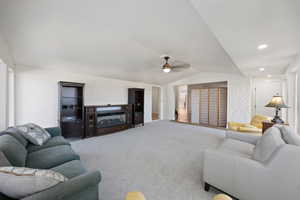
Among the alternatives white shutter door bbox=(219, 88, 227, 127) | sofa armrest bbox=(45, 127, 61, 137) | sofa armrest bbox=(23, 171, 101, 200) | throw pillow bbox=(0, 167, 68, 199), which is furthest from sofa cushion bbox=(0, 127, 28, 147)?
white shutter door bbox=(219, 88, 227, 127)

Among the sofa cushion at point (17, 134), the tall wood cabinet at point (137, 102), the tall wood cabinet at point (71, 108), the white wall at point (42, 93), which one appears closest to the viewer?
the sofa cushion at point (17, 134)

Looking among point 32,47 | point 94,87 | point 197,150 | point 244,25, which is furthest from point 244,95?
point 32,47

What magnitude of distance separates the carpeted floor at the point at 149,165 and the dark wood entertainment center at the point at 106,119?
650 mm

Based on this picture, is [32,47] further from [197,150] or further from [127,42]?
[197,150]

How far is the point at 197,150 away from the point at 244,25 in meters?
2.72

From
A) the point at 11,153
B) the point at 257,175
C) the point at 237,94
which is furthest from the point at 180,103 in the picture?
the point at 11,153

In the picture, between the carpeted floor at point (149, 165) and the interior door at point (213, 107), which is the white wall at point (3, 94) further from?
the interior door at point (213, 107)

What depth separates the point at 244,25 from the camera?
66.6 inches

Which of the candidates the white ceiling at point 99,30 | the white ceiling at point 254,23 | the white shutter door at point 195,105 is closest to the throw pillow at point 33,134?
the white ceiling at point 99,30

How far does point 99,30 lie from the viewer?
2328mm

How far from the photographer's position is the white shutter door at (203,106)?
661cm

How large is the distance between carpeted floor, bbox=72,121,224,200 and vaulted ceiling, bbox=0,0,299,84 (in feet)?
7.44

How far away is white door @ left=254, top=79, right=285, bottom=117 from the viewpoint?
17.6 ft

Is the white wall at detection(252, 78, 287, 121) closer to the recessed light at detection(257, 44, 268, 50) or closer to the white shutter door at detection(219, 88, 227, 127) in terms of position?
the white shutter door at detection(219, 88, 227, 127)
